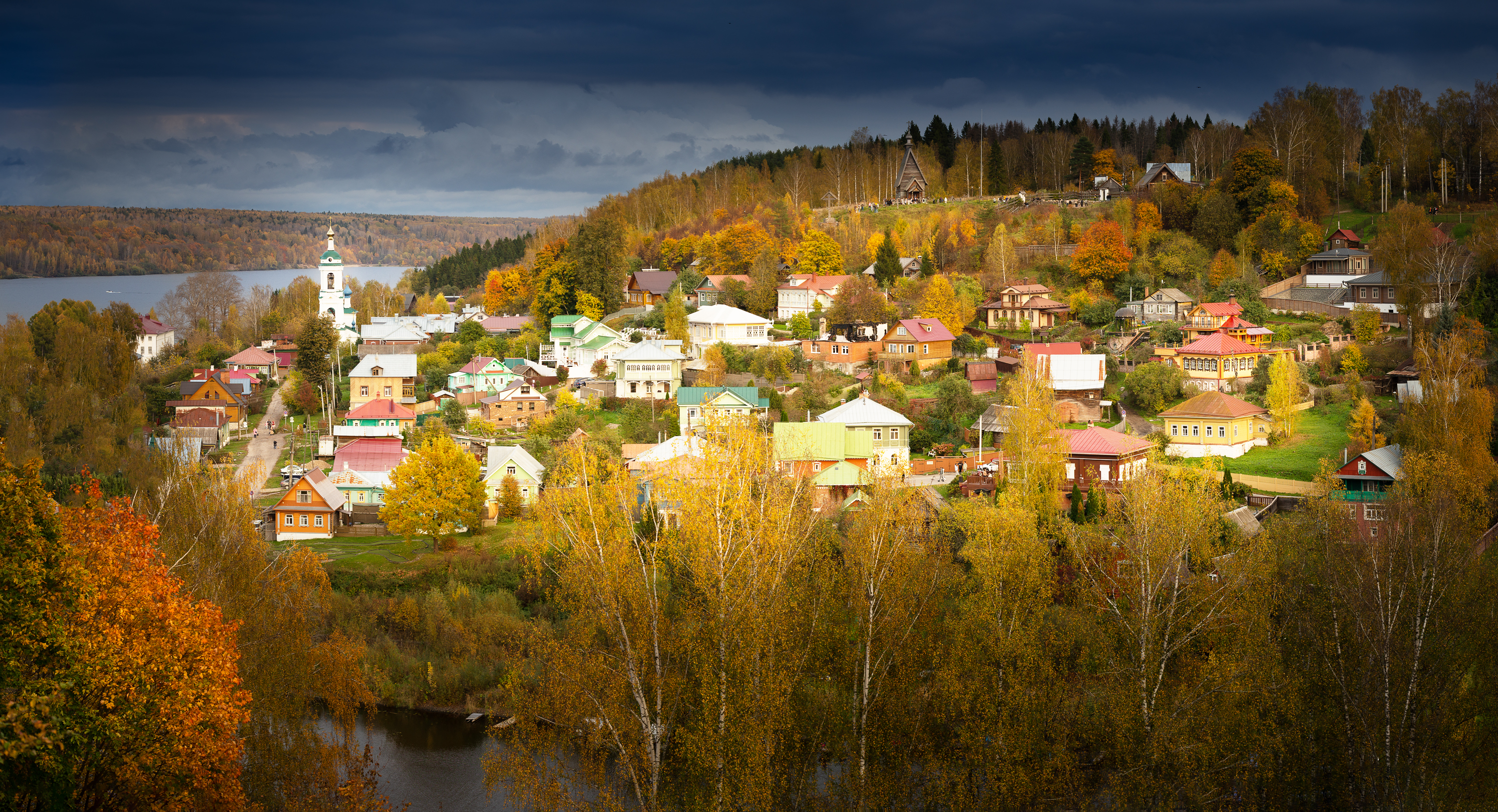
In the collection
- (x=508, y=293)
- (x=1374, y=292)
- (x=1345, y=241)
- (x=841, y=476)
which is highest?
(x=1345, y=241)

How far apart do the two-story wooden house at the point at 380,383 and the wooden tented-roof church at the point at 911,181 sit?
31.5 metres

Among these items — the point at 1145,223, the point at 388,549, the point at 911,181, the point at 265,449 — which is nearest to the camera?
the point at 388,549

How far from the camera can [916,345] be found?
126ft

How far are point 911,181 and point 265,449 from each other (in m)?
38.2

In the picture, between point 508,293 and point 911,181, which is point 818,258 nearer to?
point 911,181

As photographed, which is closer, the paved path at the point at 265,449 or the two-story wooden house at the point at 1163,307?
the paved path at the point at 265,449

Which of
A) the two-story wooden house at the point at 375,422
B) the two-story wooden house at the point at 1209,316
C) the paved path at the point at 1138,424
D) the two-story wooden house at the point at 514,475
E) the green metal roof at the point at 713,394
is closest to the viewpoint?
the two-story wooden house at the point at 514,475

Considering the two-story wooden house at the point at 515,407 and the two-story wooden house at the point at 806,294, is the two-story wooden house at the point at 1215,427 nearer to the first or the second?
the two-story wooden house at the point at 806,294

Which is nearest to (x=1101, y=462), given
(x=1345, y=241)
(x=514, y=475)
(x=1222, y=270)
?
(x=514, y=475)

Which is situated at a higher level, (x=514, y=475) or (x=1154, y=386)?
(x=1154, y=386)

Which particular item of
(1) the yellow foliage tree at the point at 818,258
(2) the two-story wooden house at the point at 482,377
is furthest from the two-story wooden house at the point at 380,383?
(1) the yellow foliage tree at the point at 818,258

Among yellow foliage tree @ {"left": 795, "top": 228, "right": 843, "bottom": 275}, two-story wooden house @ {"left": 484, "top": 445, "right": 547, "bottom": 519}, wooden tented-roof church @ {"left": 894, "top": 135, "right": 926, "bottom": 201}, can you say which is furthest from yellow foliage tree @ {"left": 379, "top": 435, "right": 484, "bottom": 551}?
wooden tented-roof church @ {"left": 894, "top": 135, "right": 926, "bottom": 201}

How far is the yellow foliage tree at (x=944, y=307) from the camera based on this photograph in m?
41.2

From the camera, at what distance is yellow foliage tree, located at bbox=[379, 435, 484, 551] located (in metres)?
26.6
